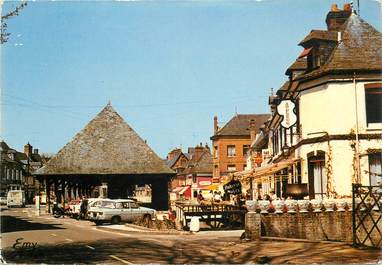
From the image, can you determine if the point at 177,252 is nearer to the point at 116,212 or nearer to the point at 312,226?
the point at 312,226

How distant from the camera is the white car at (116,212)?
102 feet

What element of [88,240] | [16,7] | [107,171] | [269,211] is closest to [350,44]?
[269,211]

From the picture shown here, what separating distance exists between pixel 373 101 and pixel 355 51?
8.88 feet

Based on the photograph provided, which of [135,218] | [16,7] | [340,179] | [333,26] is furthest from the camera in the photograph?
[135,218]

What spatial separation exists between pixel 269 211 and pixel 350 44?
955cm

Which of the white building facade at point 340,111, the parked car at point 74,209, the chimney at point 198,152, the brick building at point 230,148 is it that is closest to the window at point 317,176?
the white building facade at point 340,111

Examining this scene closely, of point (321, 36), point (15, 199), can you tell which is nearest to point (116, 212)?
point (321, 36)

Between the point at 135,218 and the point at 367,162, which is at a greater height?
the point at 367,162

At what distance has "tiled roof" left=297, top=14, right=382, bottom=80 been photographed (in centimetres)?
2402

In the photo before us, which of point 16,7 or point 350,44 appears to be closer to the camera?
point 16,7

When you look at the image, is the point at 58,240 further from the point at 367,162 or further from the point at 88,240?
the point at 367,162

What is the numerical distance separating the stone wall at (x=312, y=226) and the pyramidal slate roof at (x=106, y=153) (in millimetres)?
21424

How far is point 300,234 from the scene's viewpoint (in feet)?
70.2

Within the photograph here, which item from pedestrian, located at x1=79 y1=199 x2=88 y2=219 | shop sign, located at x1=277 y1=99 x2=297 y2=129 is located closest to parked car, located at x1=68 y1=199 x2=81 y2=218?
pedestrian, located at x1=79 y1=199 x2=88 y2=219
